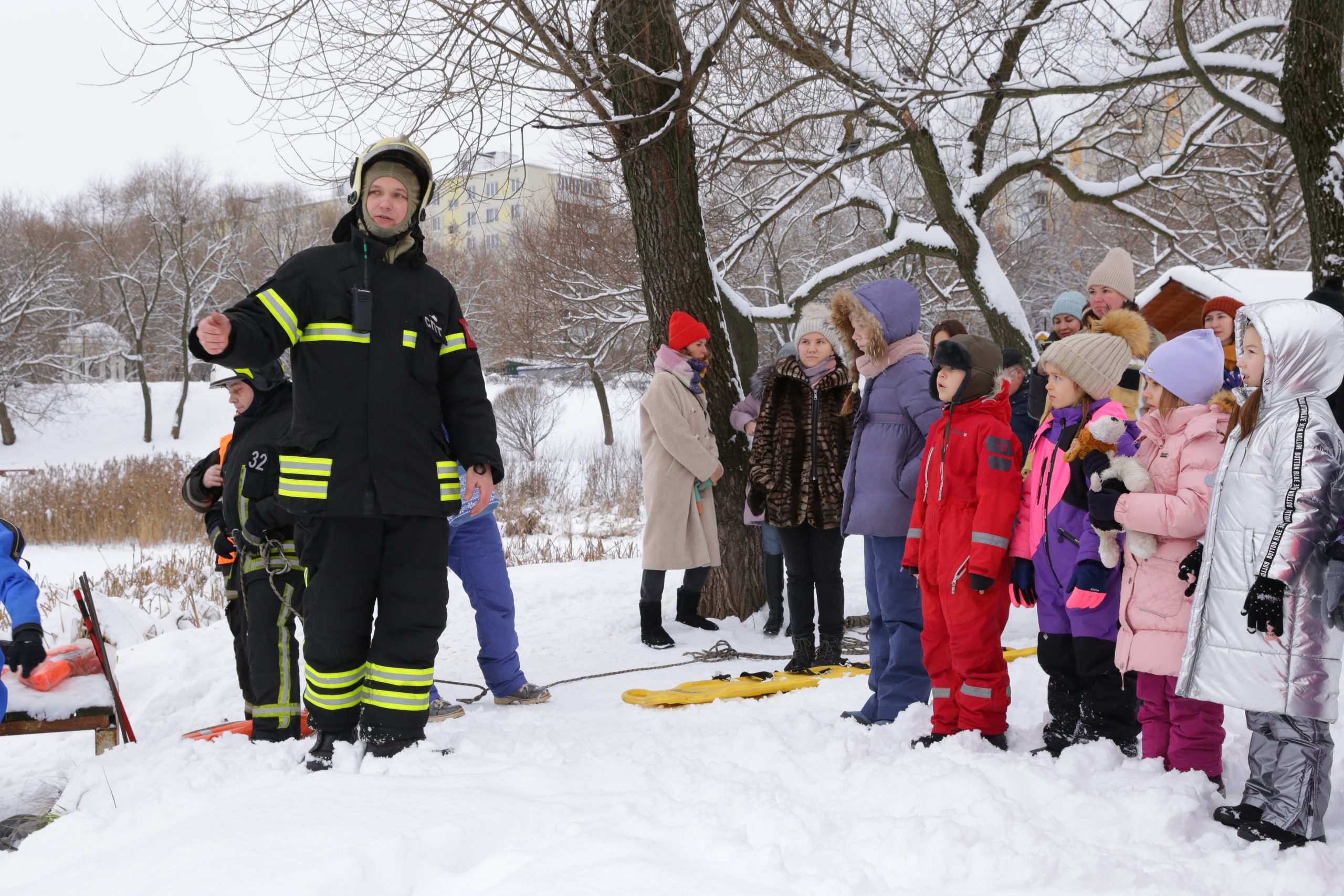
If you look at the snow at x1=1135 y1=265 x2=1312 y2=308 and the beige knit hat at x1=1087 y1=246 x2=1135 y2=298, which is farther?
the snow at x1=1135 y1=265 x2=1312 y2=308

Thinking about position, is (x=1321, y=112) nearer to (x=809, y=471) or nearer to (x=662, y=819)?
(x=809, y=471)

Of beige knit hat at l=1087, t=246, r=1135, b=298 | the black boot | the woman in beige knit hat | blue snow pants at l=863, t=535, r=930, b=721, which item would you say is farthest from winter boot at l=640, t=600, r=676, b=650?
beige knit hat at l=1087, t=246, r=1135, b=298

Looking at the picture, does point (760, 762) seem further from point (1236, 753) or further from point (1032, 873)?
point (1236, 753)

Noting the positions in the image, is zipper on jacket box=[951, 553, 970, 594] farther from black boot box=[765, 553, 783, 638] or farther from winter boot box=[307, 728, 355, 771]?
black boot box=[765, 553, 783, 638]

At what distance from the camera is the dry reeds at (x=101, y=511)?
1173 cm

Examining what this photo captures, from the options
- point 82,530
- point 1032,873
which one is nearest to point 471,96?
point 1032,873

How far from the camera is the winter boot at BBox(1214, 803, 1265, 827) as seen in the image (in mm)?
2617

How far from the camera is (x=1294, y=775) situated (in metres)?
2.58

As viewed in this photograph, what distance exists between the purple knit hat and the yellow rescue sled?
2.06m

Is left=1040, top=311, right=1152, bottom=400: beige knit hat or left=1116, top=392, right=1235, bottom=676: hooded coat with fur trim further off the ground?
left=1040, top=311, right=1152, bottom=400: beige knit hat

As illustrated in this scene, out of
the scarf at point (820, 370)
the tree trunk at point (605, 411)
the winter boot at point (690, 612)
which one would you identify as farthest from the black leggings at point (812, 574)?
the tree trunk at point (605, 411)

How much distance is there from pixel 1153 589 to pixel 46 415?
124 feet

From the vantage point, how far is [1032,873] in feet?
7.11

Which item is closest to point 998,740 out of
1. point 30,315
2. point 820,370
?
point 820,370
